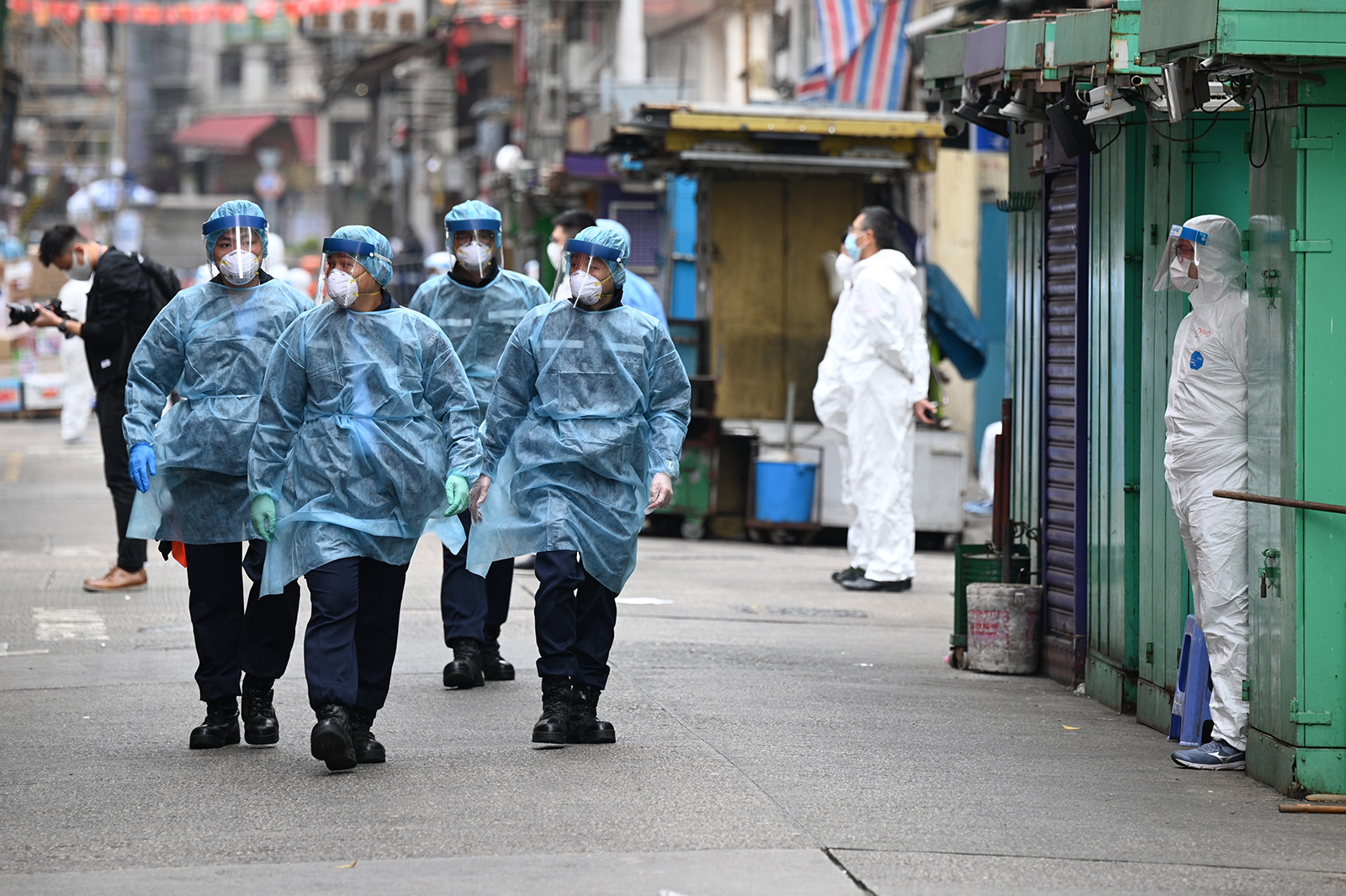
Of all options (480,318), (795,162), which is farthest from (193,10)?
(480,318)

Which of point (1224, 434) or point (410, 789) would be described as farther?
point (1224, 434)

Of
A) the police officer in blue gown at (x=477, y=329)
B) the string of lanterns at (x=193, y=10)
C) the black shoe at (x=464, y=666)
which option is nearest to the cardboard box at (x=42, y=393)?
the string of lanterns at (x=193, y=10)

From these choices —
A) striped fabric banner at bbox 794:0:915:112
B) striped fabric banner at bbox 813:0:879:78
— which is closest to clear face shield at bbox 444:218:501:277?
striped fabric banner at bbox 794:0:915:112

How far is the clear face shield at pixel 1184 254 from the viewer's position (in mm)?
6652

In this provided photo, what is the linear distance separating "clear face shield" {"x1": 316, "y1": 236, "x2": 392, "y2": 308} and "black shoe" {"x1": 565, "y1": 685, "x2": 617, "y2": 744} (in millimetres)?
1606

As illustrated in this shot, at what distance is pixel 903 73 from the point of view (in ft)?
63.8

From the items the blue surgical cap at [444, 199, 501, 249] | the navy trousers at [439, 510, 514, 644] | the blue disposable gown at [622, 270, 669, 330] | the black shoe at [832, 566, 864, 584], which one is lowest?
the black shoe at [832, 566, 864, 584]

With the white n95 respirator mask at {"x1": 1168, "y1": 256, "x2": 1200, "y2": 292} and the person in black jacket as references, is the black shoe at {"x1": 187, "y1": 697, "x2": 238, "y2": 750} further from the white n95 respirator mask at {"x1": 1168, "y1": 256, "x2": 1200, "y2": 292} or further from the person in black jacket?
the white n95 respirator mask at {"x1": 1168, "y1": 256, "x2": 1200, "y2": 292}

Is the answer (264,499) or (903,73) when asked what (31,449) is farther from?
(264,499)

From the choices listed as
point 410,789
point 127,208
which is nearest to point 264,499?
point 410,789

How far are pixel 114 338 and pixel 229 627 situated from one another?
12.8ft

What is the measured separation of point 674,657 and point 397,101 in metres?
41.7

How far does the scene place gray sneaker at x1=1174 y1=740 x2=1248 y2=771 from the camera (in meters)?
6.70

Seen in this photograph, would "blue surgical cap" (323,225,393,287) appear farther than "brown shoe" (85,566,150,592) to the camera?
No
